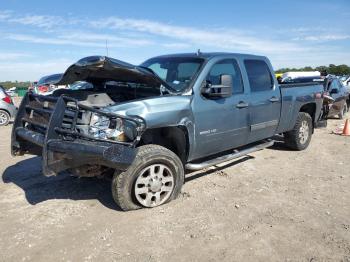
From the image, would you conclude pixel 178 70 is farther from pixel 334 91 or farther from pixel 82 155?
pixel 334 91

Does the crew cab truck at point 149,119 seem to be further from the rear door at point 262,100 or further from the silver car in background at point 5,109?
the silver car in background at point 5,109

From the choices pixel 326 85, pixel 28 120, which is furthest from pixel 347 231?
pixel 326 85

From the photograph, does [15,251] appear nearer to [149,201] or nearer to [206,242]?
[149,201]

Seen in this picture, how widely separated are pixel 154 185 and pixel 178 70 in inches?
72.0

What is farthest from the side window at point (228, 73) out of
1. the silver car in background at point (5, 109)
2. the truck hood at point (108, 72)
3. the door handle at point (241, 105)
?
the silver car in background at point (5, 109)

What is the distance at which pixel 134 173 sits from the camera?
13.4 ft

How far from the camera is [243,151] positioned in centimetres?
579

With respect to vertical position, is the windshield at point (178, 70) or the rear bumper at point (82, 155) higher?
the windshield at point (178, 70)

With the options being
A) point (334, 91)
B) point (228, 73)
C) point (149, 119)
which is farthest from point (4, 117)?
point (334, 91)

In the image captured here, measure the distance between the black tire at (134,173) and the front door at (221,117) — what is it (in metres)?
0.63

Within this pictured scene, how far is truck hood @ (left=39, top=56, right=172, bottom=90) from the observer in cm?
413

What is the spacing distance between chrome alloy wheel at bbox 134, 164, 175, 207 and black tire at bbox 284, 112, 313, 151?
3812 millimetres

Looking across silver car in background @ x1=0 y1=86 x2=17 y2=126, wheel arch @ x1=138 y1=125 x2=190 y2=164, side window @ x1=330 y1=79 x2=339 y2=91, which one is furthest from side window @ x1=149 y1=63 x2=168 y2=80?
silver car in background @ x1=0 y1=86 x2=17 y2=126

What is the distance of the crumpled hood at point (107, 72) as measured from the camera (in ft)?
13.5
